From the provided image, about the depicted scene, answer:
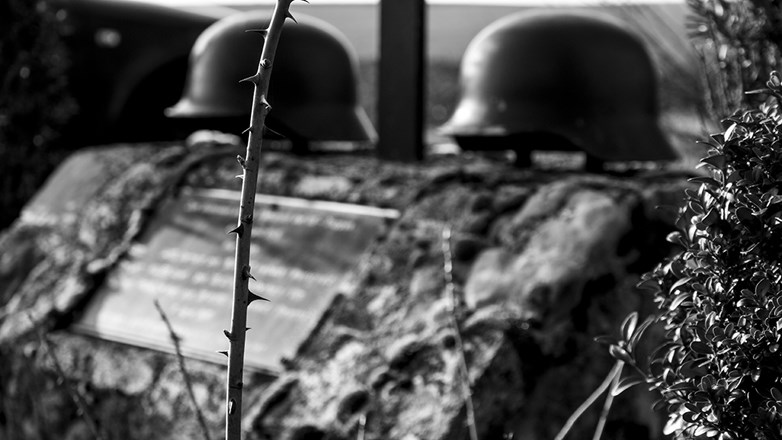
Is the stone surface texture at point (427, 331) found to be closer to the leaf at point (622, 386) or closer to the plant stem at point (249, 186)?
the leaf at point (622, 386)

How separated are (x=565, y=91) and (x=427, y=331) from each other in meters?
1.33

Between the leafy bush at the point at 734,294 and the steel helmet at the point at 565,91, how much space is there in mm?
2236

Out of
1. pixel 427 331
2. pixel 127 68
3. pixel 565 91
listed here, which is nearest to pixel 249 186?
pixel 427 331

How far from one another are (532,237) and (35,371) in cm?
166

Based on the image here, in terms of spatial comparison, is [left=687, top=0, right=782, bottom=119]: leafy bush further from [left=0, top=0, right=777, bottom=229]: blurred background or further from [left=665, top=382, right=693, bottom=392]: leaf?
[left=665, top=382, right=693, bottom=392]: leaf

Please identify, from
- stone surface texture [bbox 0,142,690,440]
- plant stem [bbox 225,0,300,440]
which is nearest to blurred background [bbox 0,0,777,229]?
stone surface texture [bbox 0,142,690,440]

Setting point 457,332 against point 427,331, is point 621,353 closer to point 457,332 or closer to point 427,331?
point 457,332

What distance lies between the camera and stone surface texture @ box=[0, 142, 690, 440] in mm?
2637

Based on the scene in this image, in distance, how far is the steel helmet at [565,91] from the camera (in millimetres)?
3777

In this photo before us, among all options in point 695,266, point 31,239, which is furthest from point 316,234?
point 695,266

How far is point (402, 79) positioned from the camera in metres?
4.20

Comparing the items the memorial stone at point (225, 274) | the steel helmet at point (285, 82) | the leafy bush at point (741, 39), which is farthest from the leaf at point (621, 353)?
the steel helmet at point (285, 82)

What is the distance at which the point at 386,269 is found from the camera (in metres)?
3.12

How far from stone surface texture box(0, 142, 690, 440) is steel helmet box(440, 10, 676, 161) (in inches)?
6.9
